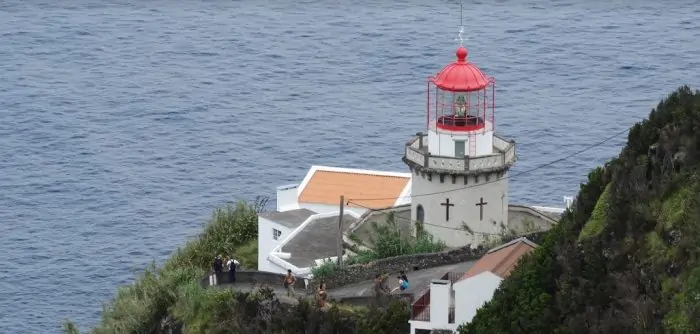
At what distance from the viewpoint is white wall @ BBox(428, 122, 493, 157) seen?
54.7 m

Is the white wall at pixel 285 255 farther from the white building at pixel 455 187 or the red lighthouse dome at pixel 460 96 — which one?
the red lighthouse dome at pixel 460 96

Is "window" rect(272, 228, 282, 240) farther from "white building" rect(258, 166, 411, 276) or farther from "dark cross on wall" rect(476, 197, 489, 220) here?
"dark cross on wall" rect(476, 197, 489, 220)

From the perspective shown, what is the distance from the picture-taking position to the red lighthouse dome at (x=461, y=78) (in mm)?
54406

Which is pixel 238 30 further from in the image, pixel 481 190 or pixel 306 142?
pixel 481 190

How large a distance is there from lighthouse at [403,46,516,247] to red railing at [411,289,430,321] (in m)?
9.04

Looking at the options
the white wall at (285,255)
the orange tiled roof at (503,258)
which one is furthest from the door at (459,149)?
the orange tiled roof at (503,258)

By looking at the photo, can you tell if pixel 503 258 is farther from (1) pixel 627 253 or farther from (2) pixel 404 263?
(2) pixel 404 263

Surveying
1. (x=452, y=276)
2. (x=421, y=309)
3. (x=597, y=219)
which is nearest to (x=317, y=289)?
(x=452, y=276)

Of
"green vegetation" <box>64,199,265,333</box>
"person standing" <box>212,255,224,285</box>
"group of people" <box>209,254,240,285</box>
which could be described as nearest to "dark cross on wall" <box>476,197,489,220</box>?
"group of people" <box>209,254,240,285</box>

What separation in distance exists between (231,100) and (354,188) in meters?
50.6

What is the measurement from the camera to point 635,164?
143 ft

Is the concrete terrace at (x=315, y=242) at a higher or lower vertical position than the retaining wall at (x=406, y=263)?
lower

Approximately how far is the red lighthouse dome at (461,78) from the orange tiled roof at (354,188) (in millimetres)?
7959

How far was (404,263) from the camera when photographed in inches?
2034
